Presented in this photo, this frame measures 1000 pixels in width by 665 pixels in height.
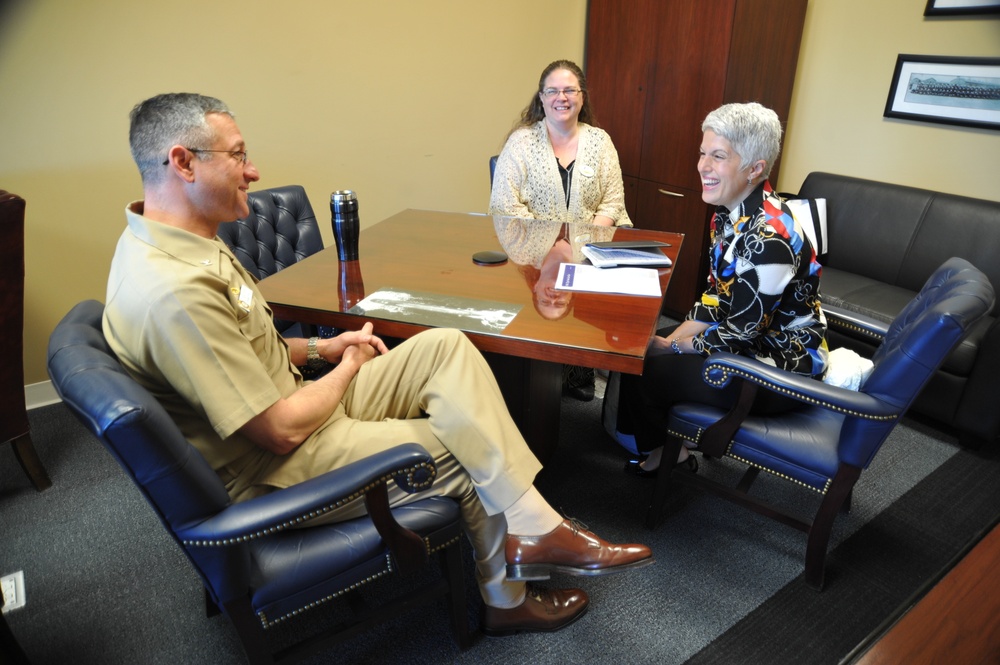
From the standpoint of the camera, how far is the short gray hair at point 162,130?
4.09 feet

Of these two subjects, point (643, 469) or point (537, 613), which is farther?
point (643, 469)

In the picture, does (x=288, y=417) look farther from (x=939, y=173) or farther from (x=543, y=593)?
(x=939, y=173)

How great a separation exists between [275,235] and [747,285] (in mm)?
1625

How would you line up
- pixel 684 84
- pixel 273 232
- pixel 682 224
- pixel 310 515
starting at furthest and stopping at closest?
1. pixel 682 224
2. pixel 684 84
3. pixel 273 232
4. pixel 310 515

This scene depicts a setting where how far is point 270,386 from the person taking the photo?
119cm

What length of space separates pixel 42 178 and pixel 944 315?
9.78ft

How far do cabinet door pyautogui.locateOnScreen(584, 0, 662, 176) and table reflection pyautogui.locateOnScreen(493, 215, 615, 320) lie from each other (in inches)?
48.7

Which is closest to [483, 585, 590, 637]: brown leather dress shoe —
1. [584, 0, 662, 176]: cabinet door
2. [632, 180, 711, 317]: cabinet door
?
[632, 180, 711, 317]: cabinet door

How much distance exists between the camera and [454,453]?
4.42ft

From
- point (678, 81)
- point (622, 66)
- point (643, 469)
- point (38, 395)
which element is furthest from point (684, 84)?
point (38, 395)

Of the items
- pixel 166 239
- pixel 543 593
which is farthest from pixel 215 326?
pixel 543 593

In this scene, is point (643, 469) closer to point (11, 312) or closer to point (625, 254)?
point (625, 254)

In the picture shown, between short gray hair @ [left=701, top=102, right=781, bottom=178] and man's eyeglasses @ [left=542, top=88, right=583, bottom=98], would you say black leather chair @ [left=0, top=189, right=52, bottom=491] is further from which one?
short gray hair @ [left=701, top=102, right=781, bottom=178]

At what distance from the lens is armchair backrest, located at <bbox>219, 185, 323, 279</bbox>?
2.14m
